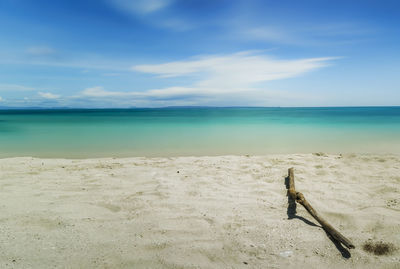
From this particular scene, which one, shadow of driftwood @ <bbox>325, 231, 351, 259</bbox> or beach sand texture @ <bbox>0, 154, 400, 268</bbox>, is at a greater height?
beach sand texture @ <bbox>0, 154, 400, 268</bbox>

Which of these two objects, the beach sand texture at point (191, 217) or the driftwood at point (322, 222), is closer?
the beach sand texture at point (191, 217)

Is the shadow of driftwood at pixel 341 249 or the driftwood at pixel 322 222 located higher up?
the driftwood at pixel 322 222

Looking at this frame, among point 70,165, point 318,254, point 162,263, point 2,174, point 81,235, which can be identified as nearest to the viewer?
point 162,263

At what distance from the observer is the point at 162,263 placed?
2.82 m

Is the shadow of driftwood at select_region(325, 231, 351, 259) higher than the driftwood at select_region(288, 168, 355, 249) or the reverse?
the reverse

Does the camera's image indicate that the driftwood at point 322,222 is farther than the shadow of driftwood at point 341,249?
Yes

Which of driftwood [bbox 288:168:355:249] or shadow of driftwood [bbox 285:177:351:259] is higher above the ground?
driftwood [bbox 288:168:355:249]

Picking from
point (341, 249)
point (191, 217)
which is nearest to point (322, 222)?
point (341, 249)

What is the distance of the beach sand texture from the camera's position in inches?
115

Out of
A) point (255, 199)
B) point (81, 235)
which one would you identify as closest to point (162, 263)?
point (81, 235)

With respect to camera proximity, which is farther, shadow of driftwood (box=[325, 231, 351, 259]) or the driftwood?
the driftwood

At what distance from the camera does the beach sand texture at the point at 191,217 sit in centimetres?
292

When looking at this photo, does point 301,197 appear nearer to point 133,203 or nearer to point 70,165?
point 133,203

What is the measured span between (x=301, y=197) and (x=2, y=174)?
7243 millimetres
